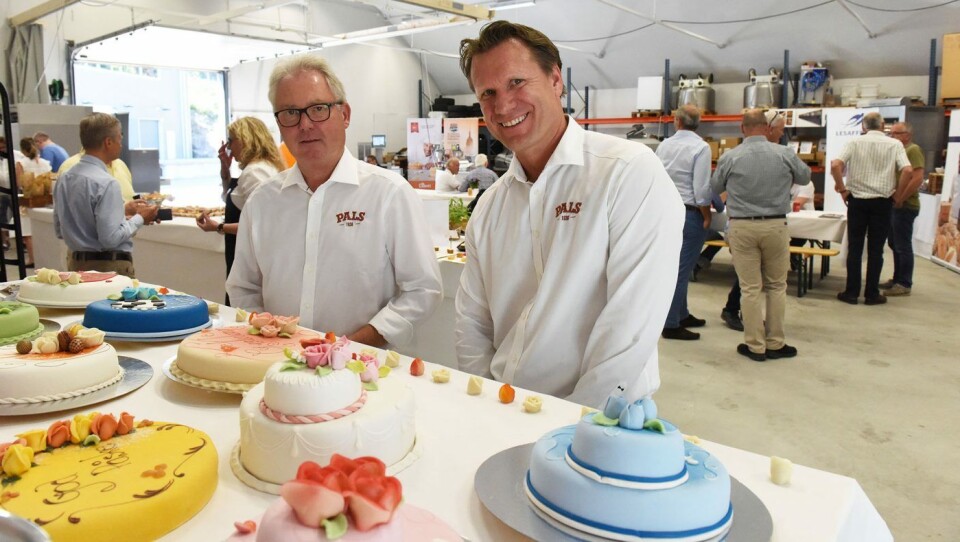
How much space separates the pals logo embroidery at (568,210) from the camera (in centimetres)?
177

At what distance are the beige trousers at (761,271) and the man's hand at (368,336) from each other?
3.79 metres

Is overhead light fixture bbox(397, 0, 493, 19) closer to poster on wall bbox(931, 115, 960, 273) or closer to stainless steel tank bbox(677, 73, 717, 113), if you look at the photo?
stainless steel tank bbox(677, 73, 717, 113)

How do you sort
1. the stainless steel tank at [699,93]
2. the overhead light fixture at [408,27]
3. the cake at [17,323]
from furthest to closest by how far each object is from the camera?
the stainless steel tank at [699,93] → the overhead light fixture at [408,27] → the cake at [17,323]

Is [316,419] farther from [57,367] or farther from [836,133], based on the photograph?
[836,133]

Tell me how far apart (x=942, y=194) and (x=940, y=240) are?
64 cm

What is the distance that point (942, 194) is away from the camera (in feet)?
29.9

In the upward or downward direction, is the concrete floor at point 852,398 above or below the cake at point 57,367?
below

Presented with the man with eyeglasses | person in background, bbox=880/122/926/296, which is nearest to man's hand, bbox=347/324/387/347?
the man with eyeglasses

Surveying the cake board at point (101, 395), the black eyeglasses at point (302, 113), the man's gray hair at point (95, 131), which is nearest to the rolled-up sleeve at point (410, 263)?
the black eyeglasses at point (302, 113)

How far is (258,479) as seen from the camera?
112 cm

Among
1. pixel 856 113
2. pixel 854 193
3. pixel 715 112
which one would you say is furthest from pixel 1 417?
pixel 715 112

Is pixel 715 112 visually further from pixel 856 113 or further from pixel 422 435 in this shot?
pixel 422 435

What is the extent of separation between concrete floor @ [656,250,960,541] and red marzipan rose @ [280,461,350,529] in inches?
115

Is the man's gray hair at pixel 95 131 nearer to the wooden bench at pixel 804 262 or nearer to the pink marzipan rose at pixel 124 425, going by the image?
the pink marzipan rose at pixel 124 425
